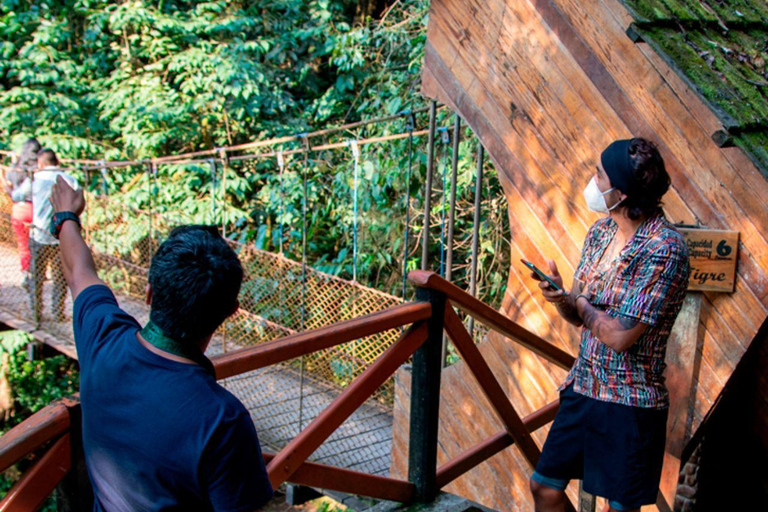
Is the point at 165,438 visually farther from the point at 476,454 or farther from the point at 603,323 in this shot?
the point at 476,454

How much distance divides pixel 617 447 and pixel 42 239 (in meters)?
4.63

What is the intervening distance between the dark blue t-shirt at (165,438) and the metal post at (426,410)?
101cm

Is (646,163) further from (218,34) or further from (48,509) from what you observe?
(218,34)

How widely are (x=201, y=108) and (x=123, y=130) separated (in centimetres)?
100

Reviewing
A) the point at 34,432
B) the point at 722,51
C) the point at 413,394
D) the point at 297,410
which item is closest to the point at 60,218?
the point at 34,432

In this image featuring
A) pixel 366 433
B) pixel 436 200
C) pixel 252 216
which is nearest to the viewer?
pixel 366 433

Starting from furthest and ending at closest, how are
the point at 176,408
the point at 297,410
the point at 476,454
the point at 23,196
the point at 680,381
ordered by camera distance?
the point at 23,196 → the point at 297,410 → the point at 680,381 → the point at 476,454 → the point at 176,408

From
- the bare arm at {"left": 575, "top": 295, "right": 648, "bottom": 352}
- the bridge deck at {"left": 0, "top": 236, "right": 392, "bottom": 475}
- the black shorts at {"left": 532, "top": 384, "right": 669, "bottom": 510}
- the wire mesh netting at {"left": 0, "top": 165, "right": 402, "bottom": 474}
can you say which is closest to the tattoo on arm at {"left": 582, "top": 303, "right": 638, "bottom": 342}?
the bare arm at {"left": 575, "top": 295, "right": 648, "bottom": 352}

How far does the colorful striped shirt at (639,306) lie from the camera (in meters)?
1.71

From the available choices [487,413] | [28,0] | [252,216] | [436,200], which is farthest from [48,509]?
[28,0]

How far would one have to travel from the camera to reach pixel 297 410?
14.9ft

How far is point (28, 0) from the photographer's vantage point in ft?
28.9

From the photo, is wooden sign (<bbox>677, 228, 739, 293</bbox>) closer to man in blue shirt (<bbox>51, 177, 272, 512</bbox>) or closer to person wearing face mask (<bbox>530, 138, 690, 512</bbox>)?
person wearing face mask (<bbox>530, 138, 690, 512</bbox>)

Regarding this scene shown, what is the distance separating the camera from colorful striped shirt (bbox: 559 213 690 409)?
67.4 inches
